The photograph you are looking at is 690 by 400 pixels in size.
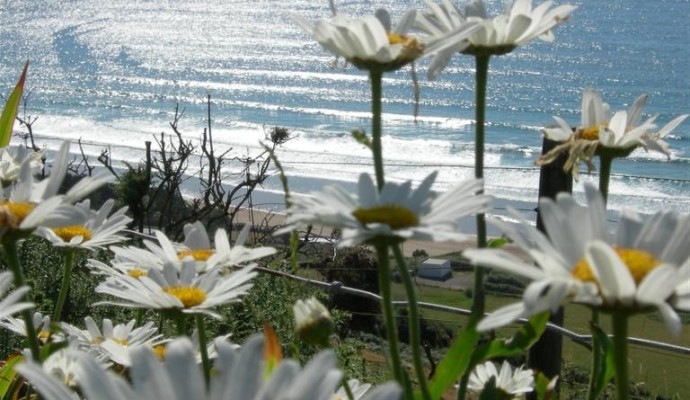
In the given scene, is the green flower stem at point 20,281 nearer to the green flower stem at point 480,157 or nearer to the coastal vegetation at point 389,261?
the coastal vegetation at point 389,261

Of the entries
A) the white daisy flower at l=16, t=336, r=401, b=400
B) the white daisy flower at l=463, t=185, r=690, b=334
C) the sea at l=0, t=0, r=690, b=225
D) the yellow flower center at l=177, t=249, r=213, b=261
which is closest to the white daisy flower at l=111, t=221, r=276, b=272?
the yellow flower center at l=177, t=249, r=213, b=261

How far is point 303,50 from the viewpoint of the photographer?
34.8 metres

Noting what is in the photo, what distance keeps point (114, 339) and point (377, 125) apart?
497 millimetres

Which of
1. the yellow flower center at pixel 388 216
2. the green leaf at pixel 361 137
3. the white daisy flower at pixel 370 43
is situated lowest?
the yellow flower center at pixel 388 216

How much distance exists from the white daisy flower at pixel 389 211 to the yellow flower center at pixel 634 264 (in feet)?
0.23

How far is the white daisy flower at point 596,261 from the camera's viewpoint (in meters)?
0.55

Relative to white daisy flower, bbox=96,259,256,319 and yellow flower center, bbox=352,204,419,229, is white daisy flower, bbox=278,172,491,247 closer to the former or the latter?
yellow flower center, bbox=352,204,419,229

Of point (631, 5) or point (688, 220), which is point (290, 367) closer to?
point (688, 220)

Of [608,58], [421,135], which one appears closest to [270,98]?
[421,135]

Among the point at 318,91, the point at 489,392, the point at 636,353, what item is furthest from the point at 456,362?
the point at 318,91

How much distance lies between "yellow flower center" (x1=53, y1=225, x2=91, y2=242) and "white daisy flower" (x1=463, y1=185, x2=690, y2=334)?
26.6 inches

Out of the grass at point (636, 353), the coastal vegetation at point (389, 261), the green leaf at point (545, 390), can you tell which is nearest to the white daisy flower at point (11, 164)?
the coastal vegetation at point (389, 261)

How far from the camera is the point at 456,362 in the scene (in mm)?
731

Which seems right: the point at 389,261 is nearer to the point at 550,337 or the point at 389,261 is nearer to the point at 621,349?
the point at 621,349
